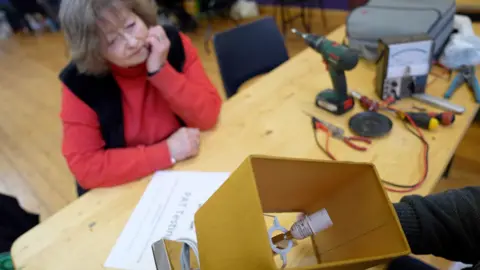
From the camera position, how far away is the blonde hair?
3.18 ft

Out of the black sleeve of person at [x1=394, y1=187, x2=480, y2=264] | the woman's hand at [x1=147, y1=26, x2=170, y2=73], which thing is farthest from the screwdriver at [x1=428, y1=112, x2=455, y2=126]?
the woman's hand at [x1=147, y1=26, x2=170, y2=73]

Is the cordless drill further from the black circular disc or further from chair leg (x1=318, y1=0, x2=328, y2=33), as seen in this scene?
chair leg (x1=318, y1=0, x2=328, y2=33)

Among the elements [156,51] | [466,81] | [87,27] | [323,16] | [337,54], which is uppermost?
[87,27]

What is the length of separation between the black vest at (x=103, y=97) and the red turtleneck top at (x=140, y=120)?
0.06 feet

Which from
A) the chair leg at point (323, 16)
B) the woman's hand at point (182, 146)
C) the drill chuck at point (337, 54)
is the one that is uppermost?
the drill chuck at point (337, 54)

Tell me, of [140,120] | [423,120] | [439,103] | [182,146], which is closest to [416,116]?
[423,120]

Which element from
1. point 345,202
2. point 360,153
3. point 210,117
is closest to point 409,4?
point 360,153

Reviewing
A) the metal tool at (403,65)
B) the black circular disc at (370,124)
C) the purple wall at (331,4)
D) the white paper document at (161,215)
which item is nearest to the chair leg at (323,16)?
the purple wall at (331,4)

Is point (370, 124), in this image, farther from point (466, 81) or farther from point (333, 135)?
point (466, 81)

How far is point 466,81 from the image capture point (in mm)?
1263

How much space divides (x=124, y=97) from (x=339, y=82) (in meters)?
0.65

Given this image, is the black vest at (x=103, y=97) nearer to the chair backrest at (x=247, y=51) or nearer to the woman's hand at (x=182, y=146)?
the woman's hand at (x=182, y=146)

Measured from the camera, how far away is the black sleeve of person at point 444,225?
708 millimetres

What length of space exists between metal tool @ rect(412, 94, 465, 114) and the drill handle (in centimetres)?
25
